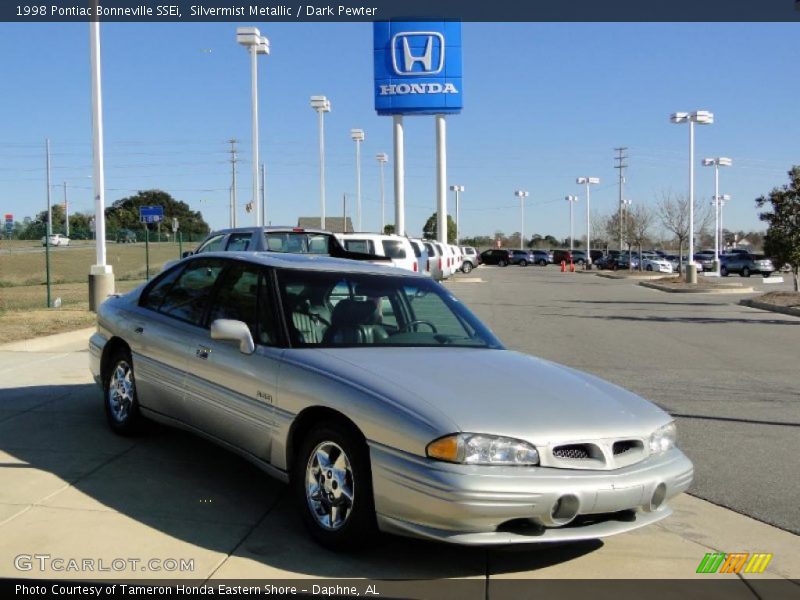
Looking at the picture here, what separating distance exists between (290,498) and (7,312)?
13.0 m

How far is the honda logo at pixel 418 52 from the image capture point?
43.3m

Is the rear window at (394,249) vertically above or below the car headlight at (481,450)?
above

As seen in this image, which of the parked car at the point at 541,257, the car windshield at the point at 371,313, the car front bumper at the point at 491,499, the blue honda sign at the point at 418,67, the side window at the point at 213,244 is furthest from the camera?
the parked car at the point at 541,257

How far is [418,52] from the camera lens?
143 ft

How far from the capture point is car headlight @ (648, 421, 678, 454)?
4.46 meters

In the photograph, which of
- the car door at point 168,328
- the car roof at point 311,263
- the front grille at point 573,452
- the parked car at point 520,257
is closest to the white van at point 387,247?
the car door at point 168,328

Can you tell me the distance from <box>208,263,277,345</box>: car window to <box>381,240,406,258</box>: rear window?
1736cm

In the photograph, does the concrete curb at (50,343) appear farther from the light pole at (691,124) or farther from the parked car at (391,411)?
the light pole at (691,124)

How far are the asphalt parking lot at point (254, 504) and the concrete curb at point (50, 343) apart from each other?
1.66 m

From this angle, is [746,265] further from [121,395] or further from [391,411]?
[391,411]

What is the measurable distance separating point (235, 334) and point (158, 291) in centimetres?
191

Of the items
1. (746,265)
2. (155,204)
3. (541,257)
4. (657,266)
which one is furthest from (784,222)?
(155,204)
